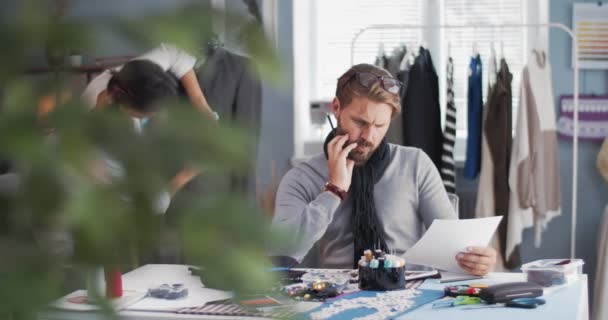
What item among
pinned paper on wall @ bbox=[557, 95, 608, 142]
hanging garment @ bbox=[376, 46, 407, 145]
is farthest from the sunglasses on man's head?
pinned paper on wall @ bbox=[557, 95, 608, 142]

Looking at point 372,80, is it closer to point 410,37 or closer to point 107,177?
point 410,37

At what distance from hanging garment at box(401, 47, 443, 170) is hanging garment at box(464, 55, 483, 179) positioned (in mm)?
156

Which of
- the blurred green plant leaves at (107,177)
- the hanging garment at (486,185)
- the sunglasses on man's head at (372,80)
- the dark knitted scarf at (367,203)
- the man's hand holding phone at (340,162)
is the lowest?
the hanging garment at (486,185)

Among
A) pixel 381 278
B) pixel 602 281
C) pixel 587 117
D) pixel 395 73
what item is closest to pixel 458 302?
pixel 381 278

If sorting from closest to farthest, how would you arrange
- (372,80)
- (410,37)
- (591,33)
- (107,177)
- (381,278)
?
1. (107,177)
2. (381,278)
3. (372,80)
4. (591,33)
5. (410,37)

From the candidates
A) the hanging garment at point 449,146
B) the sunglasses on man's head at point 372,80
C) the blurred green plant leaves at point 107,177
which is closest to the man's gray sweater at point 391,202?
the sunglasses on man's head at point 372,80

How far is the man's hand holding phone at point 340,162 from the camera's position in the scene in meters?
3.01

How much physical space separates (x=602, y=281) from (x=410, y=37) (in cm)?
172

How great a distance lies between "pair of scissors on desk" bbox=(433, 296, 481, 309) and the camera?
2.29 m

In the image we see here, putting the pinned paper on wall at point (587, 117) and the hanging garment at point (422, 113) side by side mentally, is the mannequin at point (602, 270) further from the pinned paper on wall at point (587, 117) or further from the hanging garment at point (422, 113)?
the hanging garment at point (422, 113)

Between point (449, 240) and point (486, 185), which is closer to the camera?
point (449, 240)

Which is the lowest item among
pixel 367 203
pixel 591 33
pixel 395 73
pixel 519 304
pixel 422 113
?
pixel 519 304

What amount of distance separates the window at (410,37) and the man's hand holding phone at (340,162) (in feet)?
6.29

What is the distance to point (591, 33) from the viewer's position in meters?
4.79
